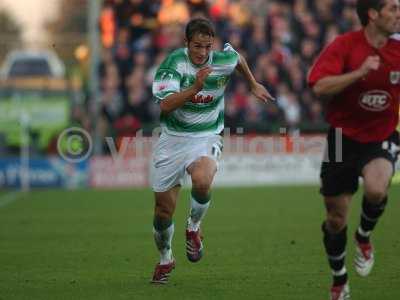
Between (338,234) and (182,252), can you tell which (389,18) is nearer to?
(338,234)

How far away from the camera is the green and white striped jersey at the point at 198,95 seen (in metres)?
10.2

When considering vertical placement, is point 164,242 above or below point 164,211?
below

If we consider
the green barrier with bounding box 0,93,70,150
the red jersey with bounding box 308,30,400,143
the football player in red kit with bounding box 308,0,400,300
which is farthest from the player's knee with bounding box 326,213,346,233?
the green barrier with bounding box 0,93,70,150

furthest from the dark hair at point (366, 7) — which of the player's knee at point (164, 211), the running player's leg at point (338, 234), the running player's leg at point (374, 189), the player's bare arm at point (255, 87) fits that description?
the player's knee at point (164, 211)

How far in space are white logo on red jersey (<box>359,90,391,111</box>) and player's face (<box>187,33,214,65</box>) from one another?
1.94 metres

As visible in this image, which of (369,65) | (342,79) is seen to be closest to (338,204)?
(342,79)

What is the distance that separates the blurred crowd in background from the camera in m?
25.0

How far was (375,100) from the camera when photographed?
8602 millimetres

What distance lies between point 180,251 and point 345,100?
4.56m

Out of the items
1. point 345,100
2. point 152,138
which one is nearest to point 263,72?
point 152,138

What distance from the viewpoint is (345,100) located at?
868cm

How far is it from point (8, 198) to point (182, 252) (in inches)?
425

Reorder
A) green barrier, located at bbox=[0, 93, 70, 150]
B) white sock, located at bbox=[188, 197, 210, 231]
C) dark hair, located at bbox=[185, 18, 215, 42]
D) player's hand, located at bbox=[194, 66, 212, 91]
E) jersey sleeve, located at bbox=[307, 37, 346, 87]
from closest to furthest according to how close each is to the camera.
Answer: jersey sleeve, located at bbox=[307, 37, 346, 87], player's hand, located at bbox=[194, 66, 212, 91], dark hair, located at bbox=[185, 18, 215, 42], white sock, located at bbox=[188, 197, 210, 231], green barrier, located at bbox=[0, 93, 70, 150]

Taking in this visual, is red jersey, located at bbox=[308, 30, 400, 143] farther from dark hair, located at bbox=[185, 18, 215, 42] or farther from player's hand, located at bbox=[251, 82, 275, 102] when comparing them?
dark hair, located at bbox=[185, 18, 215, 42]
